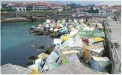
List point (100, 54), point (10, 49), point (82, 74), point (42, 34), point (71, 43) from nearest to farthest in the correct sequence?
1. point (82, 74)
2. point (100, 54)
3. point (71, 43)
4. point (10, 49)
5. point (42, 34)

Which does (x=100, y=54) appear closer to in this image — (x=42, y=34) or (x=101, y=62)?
(x=101, y=62)

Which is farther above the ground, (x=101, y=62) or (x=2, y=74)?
(x=2, y=74)

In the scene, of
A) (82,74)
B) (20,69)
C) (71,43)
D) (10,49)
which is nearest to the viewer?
(82,74)

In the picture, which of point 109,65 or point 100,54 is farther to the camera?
point 100,54

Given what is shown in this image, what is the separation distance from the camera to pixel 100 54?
6.36 metres

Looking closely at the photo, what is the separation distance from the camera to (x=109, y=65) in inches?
213

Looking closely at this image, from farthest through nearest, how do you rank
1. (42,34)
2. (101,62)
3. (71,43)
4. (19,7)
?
(19,7) < (42,34) < (71,43) < (101,62)

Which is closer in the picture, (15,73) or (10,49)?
(15,73)

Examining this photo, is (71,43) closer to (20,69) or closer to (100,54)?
(100,54)

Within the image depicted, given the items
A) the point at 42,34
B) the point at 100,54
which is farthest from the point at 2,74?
the point at 42,34

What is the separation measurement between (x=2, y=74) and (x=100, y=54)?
3.64 m

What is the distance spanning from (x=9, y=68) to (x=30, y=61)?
175 inches

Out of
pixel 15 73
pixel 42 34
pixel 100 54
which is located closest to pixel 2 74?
pixel 15 73

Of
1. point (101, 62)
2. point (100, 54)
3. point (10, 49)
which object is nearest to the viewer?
point (101, 62)
